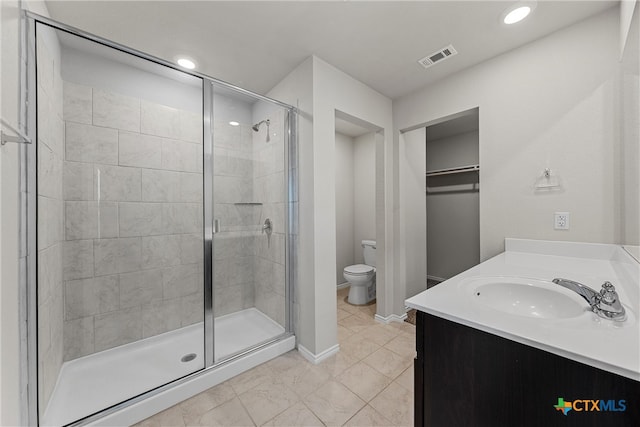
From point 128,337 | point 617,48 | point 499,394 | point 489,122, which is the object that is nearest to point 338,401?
point 499,394

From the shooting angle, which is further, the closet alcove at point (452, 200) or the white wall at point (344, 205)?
the white wall at point (344, 205)

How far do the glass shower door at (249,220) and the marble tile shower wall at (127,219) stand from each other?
0.32m

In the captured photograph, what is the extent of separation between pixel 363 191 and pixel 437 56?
2115 mm

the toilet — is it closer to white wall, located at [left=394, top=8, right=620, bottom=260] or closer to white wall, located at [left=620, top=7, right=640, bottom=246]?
white wall, located at [left=394, top=8, right=620, bottom=260]

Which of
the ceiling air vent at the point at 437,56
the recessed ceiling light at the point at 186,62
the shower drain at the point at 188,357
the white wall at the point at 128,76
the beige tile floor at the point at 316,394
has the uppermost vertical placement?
the recessed ceiling light at the point at 186,62

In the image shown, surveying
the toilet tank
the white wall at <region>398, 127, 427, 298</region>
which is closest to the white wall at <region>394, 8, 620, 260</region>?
the white wall at <region>398, 127, 427, 298</region>

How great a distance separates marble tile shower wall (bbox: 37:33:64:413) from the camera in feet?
4.20

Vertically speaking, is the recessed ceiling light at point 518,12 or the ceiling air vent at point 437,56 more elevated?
the ceiling air vent at point 437,56

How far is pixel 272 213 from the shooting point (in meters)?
2.34

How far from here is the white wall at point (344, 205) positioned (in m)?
3.72

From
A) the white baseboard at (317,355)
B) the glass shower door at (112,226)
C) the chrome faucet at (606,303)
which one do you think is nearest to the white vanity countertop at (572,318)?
the chrome faucet at (606,303)

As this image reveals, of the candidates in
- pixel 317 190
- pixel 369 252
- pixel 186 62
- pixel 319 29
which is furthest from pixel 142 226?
pixel 369 252

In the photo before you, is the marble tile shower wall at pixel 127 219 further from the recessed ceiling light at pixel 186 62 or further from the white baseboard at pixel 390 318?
the white baseboard at pixel 390 318

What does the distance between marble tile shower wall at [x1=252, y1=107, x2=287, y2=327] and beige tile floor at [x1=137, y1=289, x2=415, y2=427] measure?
22.2 inches
